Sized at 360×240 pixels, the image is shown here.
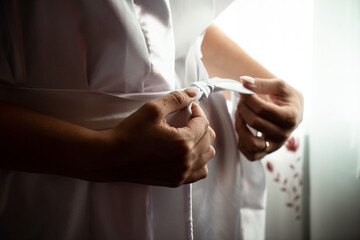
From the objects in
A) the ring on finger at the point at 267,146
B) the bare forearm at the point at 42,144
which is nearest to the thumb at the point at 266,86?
the ring on finger at the point at 267,146

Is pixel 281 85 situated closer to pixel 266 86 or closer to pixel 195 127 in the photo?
pixel 266 86

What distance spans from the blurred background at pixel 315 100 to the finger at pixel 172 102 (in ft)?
2.53

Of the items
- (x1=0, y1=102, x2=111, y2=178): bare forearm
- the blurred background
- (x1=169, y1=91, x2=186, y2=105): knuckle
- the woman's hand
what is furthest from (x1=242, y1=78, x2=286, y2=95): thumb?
the blurred background

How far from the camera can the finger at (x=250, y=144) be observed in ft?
1.70

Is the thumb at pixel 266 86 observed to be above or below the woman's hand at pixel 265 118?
above

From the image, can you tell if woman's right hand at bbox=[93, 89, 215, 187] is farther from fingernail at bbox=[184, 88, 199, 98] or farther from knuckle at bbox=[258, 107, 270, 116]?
knuckle at bbox=[258, 107, 270, 116]

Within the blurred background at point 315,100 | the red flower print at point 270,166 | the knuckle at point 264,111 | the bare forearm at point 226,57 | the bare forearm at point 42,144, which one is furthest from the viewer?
the red flower print at point 270,166

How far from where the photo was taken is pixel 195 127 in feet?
1.15

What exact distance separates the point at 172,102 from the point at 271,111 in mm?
275

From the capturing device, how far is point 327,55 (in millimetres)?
1006

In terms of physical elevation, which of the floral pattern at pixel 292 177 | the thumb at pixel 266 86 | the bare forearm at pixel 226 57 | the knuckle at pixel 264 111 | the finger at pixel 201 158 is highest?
the bare forearm at pixel 226 57

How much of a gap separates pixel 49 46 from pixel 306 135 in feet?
3.85

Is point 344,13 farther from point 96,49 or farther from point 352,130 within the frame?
point 96,49

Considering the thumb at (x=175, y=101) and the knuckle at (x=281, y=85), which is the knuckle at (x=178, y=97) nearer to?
the thumb at (x=175, y=101)
